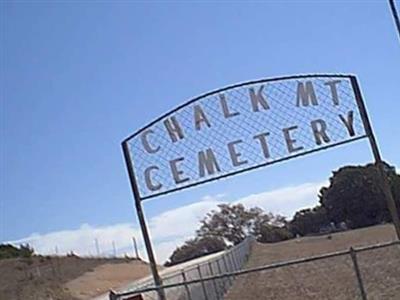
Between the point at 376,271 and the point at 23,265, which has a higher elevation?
the point at 23,265

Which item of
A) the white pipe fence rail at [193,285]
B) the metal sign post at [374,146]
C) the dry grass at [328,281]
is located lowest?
the dry grass at [328,281]

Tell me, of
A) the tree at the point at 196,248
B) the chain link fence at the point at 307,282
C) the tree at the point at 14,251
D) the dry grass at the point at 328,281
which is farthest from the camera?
the tree at the point at 196,248

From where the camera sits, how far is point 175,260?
68.4 metres

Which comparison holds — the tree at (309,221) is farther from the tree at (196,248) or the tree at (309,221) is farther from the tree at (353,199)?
the tree at (196,248)

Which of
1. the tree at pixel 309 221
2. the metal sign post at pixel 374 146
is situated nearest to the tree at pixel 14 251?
the tree at pixel 309 221

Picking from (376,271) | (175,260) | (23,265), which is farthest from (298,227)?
(376,271)

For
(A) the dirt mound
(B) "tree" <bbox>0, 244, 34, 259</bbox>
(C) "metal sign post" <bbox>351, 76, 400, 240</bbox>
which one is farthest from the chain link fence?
(B) "tree" <bbox>0, 244, 34, 259</bbox>

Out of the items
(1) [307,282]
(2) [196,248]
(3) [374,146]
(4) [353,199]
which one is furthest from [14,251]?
(3) [374,146]

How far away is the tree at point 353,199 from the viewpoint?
6869 cm

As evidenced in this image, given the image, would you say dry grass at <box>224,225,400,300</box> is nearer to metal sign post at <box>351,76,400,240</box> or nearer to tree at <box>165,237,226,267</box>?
metal sign post at <box>351,76,400,240</box>

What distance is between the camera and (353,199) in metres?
71.2

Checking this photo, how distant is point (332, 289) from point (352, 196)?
51.2m

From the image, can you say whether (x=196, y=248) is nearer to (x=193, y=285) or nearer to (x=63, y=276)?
(x=63, y=276)

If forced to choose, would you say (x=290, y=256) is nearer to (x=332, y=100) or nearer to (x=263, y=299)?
Answer: (x=263, y=299)
